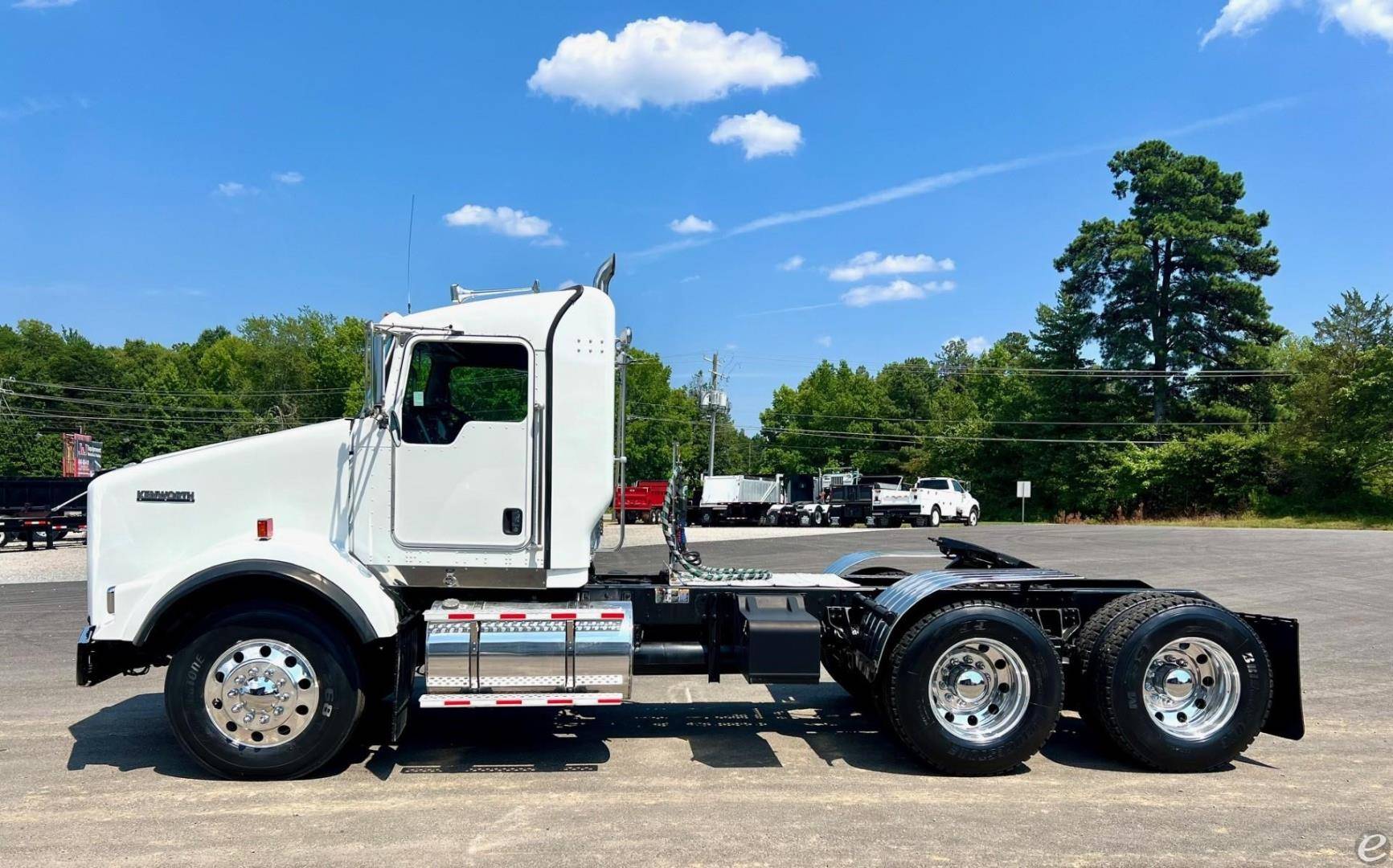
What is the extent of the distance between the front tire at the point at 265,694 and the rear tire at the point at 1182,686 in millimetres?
4744

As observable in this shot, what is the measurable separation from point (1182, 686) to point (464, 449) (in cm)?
489

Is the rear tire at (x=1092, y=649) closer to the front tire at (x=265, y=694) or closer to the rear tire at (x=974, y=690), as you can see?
the rear tire at (x=974, y=690)

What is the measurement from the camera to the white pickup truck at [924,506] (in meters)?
44.2

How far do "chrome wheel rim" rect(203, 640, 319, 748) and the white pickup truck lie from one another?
1582 inches

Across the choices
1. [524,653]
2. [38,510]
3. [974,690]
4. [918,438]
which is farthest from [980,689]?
[918,438]

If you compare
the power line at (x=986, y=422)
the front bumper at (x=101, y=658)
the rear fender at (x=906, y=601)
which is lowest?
the front bumper at (x=101, y=658)

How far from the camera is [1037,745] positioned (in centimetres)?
561

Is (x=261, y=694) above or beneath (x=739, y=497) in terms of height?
above

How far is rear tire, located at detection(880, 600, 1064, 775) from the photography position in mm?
5582

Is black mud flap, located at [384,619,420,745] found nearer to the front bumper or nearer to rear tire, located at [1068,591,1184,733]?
the front bumper

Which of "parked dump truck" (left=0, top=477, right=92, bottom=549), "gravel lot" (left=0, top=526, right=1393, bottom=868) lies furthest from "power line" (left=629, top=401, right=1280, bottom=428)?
"gravel lot" (left=0, top=526, right=1393, bottom=868)

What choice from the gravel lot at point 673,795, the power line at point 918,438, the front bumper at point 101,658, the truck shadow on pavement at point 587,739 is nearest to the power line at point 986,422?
the power line at point 918,438

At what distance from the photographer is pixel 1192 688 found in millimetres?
5852

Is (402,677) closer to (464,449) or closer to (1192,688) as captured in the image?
(464,449)
